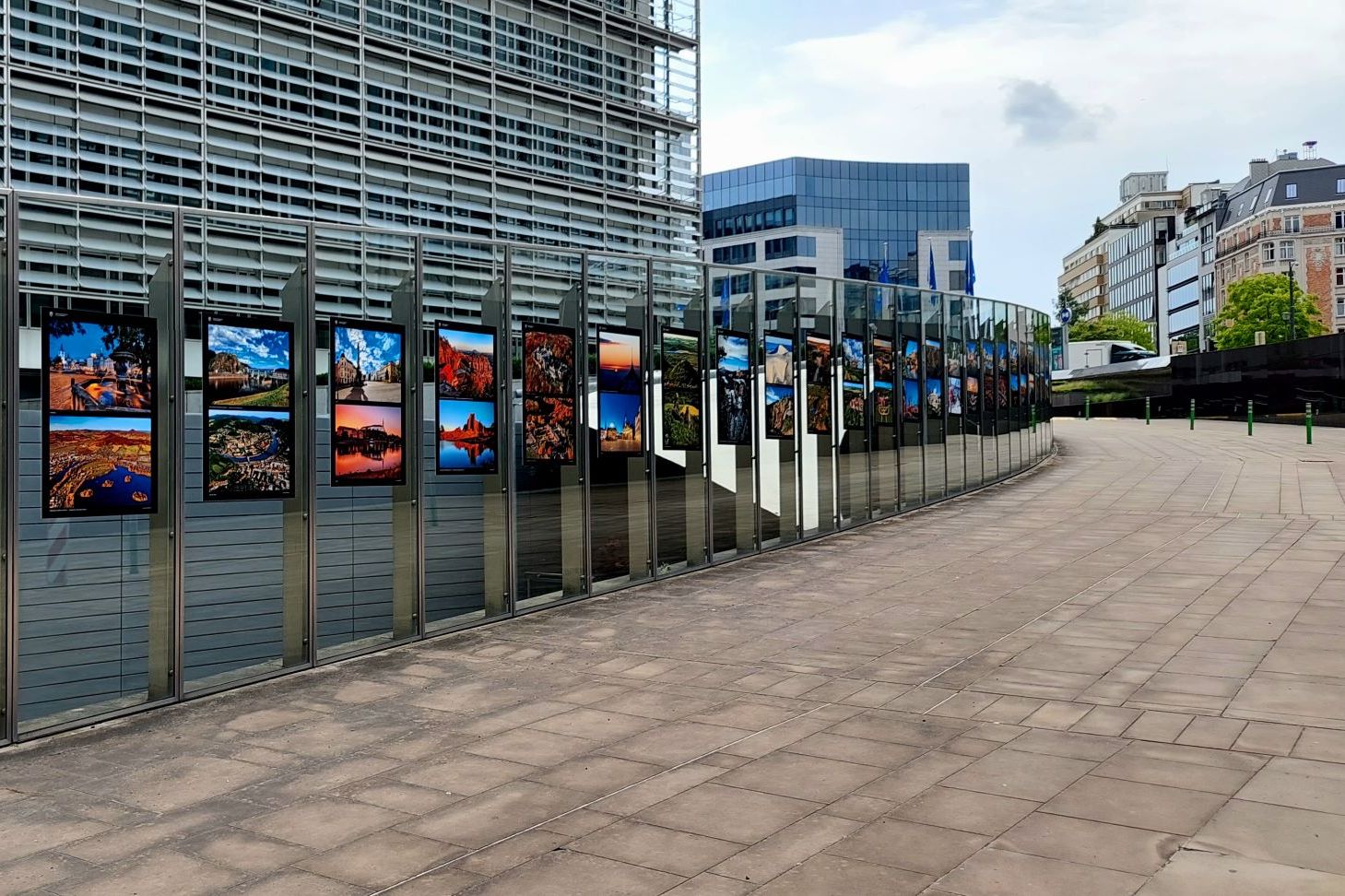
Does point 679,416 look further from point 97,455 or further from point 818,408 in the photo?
point 97,455

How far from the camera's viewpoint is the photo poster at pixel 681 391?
494 inches

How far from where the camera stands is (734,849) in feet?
16.0

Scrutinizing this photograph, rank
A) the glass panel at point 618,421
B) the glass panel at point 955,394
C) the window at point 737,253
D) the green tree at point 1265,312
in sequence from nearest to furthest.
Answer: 1. the glass panel at point 618,421
2. the glass panel at point 955,394
3. the green tree at point 1265,312
4. the window at point 737,253

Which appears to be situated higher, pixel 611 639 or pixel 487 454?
pixel 487 454

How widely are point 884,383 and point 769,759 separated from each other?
1164cm

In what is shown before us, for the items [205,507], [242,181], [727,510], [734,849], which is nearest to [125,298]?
[205,507]

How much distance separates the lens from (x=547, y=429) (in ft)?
35.7

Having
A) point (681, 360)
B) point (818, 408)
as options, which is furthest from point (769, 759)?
point (818, 408)

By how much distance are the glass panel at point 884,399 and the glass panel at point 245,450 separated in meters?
9.73

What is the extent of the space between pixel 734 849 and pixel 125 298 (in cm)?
535

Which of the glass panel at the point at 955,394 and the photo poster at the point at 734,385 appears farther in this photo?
the glass panel at the point at 955,394

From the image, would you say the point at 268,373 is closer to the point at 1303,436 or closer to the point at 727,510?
the point at 727,510

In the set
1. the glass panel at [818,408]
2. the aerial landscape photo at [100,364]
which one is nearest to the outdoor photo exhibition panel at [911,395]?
the glass panel at [818,408]

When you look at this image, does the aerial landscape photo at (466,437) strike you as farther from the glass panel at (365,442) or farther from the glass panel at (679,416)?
the glass panel at (679,416)
